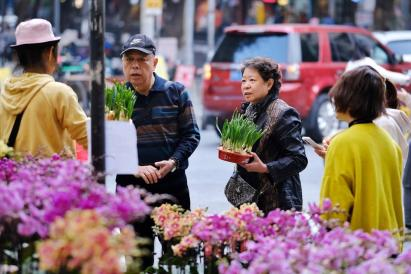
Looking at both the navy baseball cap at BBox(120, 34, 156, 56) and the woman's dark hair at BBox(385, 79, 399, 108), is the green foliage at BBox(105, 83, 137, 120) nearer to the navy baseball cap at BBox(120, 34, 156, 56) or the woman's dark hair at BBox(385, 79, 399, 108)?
the navy baseball cap at BBox(120, 34, 156, 56)

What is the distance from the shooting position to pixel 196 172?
14.9 meters

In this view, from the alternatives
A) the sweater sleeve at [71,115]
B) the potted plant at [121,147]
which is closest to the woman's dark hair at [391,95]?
the sweater sleeve at [71,115]

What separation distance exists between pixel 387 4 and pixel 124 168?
36520 millimetres

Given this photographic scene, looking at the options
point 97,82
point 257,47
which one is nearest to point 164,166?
point 97,82

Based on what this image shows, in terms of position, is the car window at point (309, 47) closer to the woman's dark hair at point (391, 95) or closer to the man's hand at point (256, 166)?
the woman's dark hair at point (391, 95)

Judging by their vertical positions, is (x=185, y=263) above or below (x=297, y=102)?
above

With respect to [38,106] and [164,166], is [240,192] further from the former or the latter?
[38,106]

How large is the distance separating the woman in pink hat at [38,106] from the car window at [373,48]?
1305 cm

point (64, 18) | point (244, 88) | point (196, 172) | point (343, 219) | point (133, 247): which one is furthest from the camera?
point (64, 18)

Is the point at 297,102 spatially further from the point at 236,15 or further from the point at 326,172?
the point at 236,15

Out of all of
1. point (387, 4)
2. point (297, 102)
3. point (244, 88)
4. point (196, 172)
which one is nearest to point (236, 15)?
point (387, 4)

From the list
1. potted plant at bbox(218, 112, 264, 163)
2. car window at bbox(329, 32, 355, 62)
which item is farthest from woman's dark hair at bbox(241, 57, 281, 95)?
car window at bbox(329, 32, 355, 62)

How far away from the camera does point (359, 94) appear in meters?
5.08

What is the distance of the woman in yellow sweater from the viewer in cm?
498
